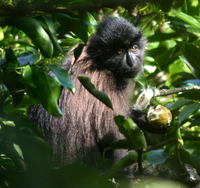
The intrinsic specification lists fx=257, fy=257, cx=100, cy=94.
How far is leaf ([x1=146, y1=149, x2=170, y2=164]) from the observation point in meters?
1.50

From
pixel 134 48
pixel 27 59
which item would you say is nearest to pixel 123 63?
pixel 134 48

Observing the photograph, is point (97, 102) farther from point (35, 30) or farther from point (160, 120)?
point (35, 30)

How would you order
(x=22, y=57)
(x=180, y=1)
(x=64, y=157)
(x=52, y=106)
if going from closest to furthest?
1. (x=180, y=1)
2. (x=52, y=106)
3. (x=22, y=57)
4. (x=64, y=157)

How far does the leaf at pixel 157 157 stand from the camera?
1500mm

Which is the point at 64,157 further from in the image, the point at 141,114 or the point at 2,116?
the point at 2,116

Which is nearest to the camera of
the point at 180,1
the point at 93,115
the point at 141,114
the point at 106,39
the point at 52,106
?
the point at 180,1

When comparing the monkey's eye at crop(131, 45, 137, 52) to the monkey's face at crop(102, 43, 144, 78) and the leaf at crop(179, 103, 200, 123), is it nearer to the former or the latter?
the monkey's face at crop(102, 43, 144, 78)

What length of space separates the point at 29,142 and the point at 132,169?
2.01 m

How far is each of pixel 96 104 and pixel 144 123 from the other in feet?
2.25

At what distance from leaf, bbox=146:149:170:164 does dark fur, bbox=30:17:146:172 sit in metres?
1.72

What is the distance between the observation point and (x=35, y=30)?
5.22ft

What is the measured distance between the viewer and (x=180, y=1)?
122 centimetres

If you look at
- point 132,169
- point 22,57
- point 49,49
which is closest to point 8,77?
point 49,49

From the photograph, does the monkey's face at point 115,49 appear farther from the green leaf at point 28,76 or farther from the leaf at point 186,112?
the green leaf at point 28,76
